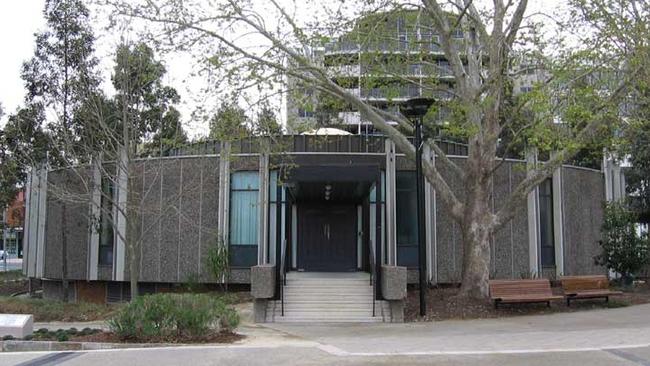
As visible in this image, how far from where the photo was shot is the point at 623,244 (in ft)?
69.5

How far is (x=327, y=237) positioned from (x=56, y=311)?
8.54 m

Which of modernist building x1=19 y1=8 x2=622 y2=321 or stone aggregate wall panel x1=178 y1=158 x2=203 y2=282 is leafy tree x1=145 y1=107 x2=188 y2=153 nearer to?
modernist building x1=19 y1=8 x2=622 y2=321

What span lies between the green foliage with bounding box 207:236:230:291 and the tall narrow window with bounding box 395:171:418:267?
5.51 meters

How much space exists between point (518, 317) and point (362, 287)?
13.3 ft

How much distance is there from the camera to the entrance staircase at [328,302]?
611 inches

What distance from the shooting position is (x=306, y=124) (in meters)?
17.1

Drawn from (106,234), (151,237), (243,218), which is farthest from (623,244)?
(106,234)

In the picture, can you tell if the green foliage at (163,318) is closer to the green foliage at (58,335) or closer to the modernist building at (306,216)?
the green foliage at (58,335)

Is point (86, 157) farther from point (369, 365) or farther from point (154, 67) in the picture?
point (369, 365)

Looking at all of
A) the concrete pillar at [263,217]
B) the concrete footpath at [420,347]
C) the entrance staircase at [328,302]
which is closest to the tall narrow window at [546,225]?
the entrance staircase at [328,302]

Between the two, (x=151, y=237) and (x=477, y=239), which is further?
(x=151, y=237)

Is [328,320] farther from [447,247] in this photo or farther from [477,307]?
[447,247]

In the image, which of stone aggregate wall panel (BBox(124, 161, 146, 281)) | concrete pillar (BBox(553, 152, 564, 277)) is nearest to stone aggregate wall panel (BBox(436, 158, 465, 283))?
concrete pillar (BBox(553, 152, 564, 277))

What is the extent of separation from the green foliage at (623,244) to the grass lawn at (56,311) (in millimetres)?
15597
